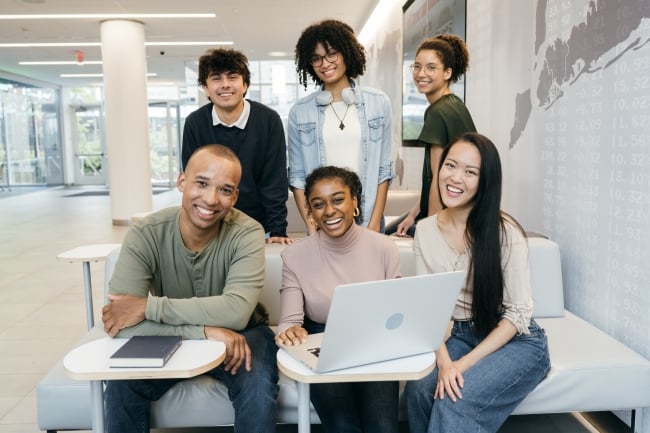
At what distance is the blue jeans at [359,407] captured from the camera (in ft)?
6.64

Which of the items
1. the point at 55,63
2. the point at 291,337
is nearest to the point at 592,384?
the point at 291,337

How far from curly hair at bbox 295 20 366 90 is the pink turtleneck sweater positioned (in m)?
0.98

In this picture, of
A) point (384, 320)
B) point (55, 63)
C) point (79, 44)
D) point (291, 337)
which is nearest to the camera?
point (384, 320)

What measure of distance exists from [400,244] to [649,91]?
1287 mm

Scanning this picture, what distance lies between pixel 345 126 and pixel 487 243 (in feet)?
3.43

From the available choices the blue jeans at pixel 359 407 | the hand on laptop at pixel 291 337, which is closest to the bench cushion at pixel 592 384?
the blue jeans at pixel 359 407

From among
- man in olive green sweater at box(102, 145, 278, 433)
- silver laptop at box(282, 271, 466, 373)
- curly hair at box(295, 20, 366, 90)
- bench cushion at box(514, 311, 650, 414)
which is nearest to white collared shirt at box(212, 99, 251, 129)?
curly hair at box(295, 20, 366, 90)

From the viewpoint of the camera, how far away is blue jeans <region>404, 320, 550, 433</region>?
191cm

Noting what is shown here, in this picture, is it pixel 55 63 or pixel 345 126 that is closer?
pixel 345 126

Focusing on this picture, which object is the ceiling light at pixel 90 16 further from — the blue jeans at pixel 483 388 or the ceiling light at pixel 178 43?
the blue jeans at pixel 483 388

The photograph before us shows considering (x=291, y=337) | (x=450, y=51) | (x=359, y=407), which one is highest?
(x=450, y=51)

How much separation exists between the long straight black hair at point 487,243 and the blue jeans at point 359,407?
1.40 feet

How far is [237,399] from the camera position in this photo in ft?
6.64

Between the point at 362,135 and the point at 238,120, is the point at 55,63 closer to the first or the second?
the point at 238,120
